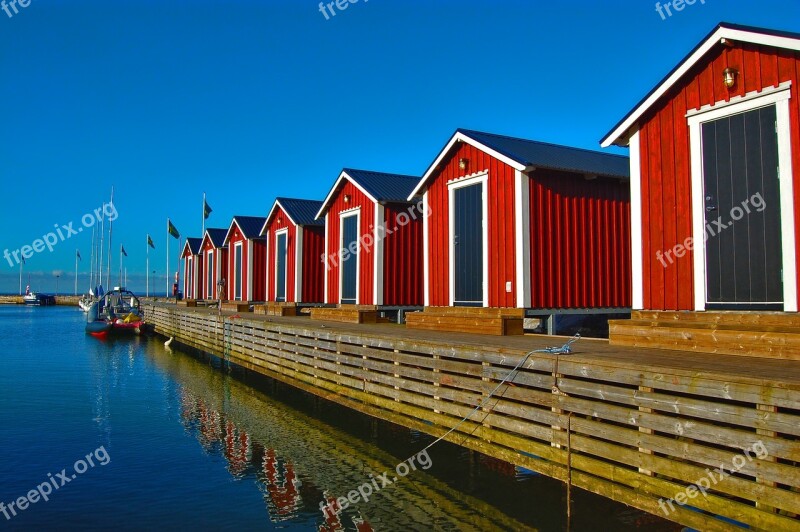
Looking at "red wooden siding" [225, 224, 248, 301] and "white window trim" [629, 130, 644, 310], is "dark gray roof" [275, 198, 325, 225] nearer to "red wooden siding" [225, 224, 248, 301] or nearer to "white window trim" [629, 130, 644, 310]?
"red wooden siding" [225, 224, 248, 301]

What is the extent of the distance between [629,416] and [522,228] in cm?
779

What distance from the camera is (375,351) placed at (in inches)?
497

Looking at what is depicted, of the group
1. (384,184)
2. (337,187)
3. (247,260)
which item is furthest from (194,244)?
(384,184)

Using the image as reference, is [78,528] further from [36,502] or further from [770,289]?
[770,289]

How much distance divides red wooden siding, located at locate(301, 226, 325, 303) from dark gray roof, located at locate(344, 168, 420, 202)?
19.0 ft

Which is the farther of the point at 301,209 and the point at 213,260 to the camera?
the point at 213,260

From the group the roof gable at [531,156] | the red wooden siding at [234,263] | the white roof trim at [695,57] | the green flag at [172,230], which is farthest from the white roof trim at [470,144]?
the green flag at [172,230]

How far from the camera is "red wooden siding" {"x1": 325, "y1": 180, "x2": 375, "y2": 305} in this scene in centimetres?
2166

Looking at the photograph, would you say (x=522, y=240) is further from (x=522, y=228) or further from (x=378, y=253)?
(x=378, y=253)

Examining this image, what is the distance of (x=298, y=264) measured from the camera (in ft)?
91.8

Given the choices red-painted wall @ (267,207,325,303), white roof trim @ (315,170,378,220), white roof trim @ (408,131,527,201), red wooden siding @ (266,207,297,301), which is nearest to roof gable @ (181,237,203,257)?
red wooden siding @ (266,207,297,301)

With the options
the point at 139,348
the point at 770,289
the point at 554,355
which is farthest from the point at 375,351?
the point at 139,348

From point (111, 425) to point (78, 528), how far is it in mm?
6477

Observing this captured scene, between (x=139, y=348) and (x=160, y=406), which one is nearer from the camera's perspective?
(x=160, y=406)
